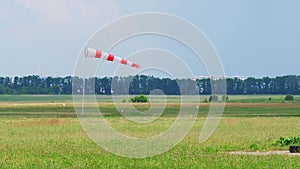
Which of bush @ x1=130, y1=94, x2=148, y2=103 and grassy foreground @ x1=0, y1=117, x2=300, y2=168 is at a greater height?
bush @ x1=130, y1=94, x2=148, y2=103

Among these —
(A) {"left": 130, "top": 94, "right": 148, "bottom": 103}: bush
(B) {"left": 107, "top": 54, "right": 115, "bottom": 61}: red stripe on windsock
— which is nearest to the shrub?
(B) {"left": 107, "top": 54, "right": 115, "bottom": 61}: red stripe on windsock

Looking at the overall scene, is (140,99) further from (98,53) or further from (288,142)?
(98,53)

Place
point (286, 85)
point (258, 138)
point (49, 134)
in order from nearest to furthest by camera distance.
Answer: point (258, 138) < point (49, 134) < point (286, 85)

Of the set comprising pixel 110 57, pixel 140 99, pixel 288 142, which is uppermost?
pixel 110 57

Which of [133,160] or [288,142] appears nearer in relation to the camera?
[133,160]

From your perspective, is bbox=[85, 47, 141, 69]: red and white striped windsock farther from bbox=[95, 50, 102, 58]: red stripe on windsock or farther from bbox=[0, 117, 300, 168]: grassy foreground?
bbox=[0, 117, 300, 168]: grassy foreground

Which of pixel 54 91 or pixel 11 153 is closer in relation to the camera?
pixel 11 153

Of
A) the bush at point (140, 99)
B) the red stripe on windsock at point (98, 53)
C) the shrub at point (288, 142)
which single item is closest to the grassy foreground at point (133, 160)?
the shrub at point (288, 142)

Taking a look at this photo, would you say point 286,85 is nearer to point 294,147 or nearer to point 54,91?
point 54,91

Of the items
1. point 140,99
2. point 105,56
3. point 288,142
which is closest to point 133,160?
point 105,56

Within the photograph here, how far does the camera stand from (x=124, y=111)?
63094mm

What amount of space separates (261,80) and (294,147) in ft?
506

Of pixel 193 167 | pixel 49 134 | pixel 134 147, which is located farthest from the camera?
pixel 49 134

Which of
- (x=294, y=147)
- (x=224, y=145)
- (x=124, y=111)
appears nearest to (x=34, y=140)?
(x=224, y=145)
